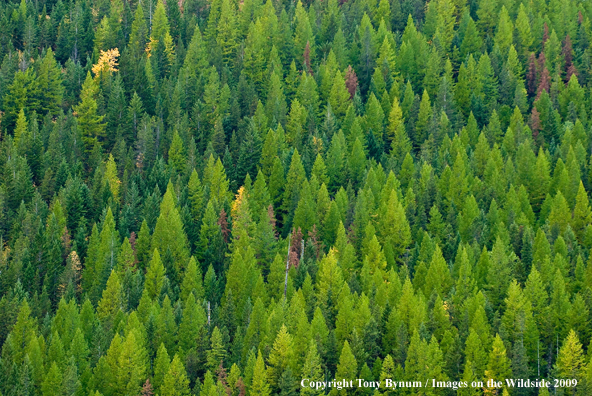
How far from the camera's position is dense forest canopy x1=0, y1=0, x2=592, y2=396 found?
8362cm

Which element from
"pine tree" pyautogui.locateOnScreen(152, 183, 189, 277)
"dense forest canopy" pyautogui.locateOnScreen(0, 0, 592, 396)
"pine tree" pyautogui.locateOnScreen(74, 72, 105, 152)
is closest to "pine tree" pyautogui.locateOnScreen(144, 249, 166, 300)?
"dense forest canopy" pyautogui.locateOnScreen(0, 0, 592, 396)

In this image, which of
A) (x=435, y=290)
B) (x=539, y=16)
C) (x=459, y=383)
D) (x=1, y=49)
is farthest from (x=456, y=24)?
(x=459, y=383)

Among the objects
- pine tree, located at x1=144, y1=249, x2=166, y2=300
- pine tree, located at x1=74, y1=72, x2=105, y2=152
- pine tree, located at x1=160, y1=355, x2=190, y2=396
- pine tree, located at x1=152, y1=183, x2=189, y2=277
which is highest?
pine tree, located at x1=74, y1=72, x2=105, y2=152

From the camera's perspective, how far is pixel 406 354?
8238 cm

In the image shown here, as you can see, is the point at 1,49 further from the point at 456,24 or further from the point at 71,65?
the point at 456,24

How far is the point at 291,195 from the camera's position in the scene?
11081cm

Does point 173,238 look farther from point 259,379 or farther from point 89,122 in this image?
→ point 89,122

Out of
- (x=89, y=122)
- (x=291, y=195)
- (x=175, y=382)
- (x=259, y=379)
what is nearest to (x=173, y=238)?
(x=291, y=195)

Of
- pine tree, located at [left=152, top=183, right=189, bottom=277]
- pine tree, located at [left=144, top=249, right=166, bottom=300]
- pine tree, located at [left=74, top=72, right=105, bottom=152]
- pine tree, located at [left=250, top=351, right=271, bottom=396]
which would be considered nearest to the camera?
pine tree, located at [left=250, top=351, right=271, bottom=396]

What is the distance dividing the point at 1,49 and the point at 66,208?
168 feet

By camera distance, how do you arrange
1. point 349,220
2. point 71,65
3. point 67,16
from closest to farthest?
point 349,220 < point 71,65 < point 67,16

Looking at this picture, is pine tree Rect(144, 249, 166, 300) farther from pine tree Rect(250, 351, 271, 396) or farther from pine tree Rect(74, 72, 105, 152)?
pine tree Rect(74, 72, 105, 152)

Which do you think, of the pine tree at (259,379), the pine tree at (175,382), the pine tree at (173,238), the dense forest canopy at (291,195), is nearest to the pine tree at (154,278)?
the dense forest canopy at (291,195)

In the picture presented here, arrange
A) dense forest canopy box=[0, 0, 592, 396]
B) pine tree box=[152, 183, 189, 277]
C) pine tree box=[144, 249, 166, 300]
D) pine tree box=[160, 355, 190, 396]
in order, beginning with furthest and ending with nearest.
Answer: pine tree box=[152, 183, 189, 277] < pine tree box=[144, 249, 166, 300] < dense forest canopy box=[0, 0, 592, 396] < pine tree box=[160, 355, 190, 396]
